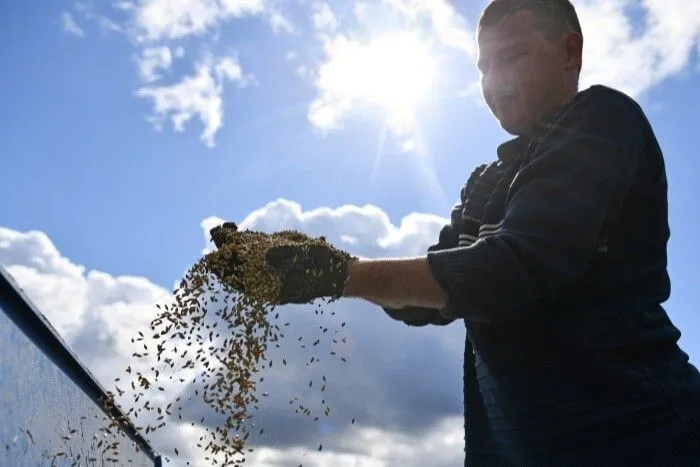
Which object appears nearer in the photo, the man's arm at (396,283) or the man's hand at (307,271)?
the man's arm at (396,283)

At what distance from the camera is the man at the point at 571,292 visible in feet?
6.34

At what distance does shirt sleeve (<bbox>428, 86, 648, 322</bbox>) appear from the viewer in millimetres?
1902

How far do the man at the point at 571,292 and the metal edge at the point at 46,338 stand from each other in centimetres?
200

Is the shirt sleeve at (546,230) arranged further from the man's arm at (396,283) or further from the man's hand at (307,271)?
the man's hand at (307,271)

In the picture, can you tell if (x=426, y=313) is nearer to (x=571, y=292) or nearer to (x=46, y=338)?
(x=571, y=292)

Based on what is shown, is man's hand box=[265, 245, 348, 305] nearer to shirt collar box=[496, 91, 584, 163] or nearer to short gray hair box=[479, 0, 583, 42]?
shirt collar box=[496, 91, 584, 163]

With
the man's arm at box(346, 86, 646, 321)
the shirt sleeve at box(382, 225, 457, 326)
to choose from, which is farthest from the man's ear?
the shirt sleeve at box(382, 225, 457, 326)

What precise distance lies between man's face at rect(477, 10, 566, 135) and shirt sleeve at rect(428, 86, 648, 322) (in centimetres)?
38

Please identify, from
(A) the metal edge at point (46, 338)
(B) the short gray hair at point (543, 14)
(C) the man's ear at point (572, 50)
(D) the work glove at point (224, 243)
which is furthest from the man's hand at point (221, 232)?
(C) the man's ear at point (572, 50)

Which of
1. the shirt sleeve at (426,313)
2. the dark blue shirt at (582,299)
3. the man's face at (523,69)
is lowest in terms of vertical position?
the dark blue shirt at (582,299)

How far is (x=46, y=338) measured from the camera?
4207mm

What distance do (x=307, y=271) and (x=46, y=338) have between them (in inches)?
108

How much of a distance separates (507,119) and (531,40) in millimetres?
295

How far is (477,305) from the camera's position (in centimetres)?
195
